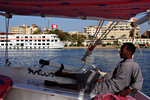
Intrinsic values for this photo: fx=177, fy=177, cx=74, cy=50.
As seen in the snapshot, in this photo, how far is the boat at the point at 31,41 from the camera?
61.2 m

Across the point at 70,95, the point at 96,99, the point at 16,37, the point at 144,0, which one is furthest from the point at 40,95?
the point at 16,37

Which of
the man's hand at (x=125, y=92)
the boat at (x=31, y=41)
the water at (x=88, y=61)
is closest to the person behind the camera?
the man's hand at (x=125, y=92)

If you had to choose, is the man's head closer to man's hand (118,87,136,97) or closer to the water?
man's hand (118,87,136,97)

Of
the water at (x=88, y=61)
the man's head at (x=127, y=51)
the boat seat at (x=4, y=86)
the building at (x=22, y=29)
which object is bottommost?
the water at (x=88, y=61)

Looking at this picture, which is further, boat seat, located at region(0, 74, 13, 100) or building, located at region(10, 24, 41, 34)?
building, located at region(10, 24, 41, 34)

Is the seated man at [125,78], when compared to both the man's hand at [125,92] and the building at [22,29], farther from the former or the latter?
the building at [22,29]

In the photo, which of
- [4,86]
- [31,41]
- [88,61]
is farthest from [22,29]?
[4,86]

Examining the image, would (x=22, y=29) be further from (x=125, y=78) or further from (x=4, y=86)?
(x=125, y=78)

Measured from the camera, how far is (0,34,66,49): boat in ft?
201

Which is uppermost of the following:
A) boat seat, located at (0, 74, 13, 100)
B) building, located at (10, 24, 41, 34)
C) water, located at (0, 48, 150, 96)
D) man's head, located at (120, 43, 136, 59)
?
building, located at (10, 24, 41, 34)

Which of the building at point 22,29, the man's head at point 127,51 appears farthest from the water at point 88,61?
the building at point 22,29

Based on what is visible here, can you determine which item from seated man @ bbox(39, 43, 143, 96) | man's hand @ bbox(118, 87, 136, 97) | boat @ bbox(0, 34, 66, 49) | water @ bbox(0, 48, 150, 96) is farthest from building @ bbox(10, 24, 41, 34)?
man's hand @ bbox(118, 87, 136, 97)

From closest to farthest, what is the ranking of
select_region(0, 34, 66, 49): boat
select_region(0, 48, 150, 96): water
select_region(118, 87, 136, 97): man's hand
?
1. select_region(118, 87, 136, 97): man's hand
2. select_region(0, 48, 150, 96): water
3. select_region(0, 34, 66, 49): boat

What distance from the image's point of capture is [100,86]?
2.34 m
